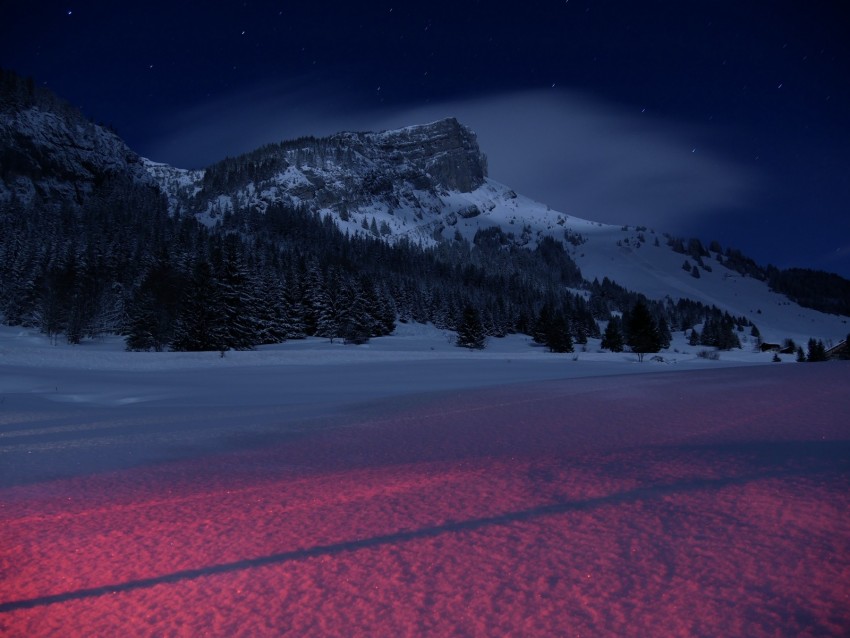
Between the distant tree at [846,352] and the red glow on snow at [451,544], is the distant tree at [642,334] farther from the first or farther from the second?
the red glow on snow at [451,544]

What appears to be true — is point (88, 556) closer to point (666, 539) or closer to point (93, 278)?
point (666, 539)

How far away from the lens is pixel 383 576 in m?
2.46

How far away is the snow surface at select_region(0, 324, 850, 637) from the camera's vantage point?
7.00 ft

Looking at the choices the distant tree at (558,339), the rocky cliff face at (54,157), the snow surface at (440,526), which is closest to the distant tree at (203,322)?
the snow surface at (440,526)

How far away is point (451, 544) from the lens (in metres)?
2.79

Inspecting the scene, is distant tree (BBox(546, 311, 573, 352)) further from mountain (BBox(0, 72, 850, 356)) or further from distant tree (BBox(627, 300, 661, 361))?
mountain (BBox(0, 72, 850, 356))

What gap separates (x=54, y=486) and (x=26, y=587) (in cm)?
229

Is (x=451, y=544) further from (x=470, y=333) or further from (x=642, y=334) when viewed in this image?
(x=470, y=333)

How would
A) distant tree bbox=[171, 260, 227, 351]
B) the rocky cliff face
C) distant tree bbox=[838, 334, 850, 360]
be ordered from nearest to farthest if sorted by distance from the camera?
distant tree bbox=[171, 260, 227, 351]
distant tree bbox=[838, 334, 850, 360]
the rocky cliff face

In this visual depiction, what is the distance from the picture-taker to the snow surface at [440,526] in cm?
213

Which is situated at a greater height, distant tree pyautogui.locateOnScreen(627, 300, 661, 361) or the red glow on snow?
distant tree pyautogui.locateOnScreen(627, 300, 661, 361)

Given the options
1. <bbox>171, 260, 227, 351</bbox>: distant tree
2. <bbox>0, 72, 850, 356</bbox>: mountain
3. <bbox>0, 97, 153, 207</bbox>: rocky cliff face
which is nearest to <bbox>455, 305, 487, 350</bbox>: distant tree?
<bbox>0, 72, 850, 356</bbox>: mountain

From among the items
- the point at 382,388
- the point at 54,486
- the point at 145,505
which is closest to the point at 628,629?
the point at 145,505

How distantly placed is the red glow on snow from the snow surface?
2cm
